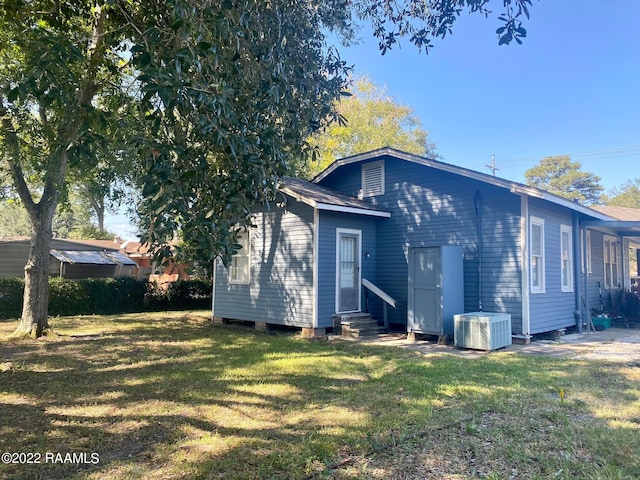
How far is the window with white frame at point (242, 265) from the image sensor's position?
1118 cm

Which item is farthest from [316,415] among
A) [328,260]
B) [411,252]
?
[328,260]

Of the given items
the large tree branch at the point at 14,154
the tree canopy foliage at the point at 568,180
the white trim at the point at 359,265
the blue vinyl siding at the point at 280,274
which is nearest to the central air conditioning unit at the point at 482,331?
the white trim at the point at 359,265

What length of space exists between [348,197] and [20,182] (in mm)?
7499

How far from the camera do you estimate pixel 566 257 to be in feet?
34.1

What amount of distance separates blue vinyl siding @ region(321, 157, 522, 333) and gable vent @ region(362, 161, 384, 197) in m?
0.15

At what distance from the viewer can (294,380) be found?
18.9 feet

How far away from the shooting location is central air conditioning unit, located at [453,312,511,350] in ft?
26.0

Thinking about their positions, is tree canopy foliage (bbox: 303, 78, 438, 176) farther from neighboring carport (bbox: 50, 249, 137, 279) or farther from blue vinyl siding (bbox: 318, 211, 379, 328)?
blue vinyl siding (bbox: 318, 211, 379, 328)

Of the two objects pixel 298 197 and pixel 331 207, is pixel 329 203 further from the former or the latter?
pixel 298 197

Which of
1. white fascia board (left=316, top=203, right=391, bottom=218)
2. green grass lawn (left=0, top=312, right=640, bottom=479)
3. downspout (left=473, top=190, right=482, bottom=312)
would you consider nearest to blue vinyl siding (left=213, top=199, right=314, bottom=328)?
white fascia board (left=316, top=203, right=391, bottom=218)

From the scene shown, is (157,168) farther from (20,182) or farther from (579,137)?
(579,137)

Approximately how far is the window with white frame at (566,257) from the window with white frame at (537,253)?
1201 mm

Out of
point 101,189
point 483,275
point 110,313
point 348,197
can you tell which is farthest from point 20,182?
point 483,275

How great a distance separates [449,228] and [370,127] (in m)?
18.9
